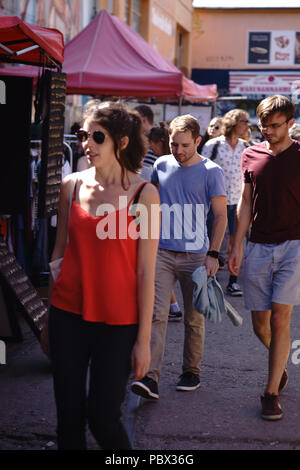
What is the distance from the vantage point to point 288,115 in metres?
4.77

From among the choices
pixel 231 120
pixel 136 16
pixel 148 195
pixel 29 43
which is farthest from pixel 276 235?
pixel 136 16

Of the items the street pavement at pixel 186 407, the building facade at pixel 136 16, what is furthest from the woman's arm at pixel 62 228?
the building facade at pixel 136 16

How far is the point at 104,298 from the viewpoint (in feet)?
10.3

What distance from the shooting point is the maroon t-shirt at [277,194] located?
4750 mm

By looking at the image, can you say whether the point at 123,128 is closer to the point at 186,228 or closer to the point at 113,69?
the point at 186,228

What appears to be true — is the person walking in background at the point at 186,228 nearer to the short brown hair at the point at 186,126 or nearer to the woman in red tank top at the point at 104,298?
the short brown hair at the point at 186,126

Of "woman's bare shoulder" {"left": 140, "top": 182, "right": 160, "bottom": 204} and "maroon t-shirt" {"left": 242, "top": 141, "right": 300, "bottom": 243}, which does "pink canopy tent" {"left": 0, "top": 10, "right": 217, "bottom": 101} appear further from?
"woman's bare shoulder" {"left": 140, "top": 182, "right": 160, "bottom": 204}

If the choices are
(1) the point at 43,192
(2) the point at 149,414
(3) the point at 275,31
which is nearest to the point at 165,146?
(1) the point at 43,192

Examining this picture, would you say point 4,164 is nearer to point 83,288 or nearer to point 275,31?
point 83,288

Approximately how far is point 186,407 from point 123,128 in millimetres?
2352

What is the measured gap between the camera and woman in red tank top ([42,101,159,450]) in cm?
309

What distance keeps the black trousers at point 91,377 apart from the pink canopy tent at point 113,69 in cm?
799

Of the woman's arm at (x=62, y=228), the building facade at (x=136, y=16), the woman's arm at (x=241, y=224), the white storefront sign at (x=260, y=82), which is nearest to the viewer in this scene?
the woman's arm at (x=62, y=228)

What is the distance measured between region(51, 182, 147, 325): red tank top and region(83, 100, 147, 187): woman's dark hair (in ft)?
0.80
